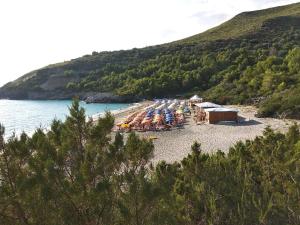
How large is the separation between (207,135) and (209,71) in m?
54.9

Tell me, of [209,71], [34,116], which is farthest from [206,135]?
[209,71]

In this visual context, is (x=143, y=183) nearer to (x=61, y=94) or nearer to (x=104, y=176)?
(x=104, y=176)

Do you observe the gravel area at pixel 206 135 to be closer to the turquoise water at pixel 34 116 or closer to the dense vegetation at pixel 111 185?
the turquoise water at pixel 34 116

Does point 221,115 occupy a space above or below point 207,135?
above

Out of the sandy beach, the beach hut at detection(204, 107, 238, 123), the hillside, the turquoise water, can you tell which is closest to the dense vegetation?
the sandy beach

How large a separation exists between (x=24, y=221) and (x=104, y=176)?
5.90ft

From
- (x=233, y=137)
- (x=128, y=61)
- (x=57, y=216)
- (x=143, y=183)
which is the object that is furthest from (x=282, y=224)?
(x=128, y=61)

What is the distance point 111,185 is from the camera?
322 inches

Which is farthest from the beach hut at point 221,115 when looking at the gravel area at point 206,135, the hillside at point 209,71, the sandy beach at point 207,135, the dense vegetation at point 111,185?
the dense vegetation at point 111,185

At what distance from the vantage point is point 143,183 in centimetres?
809

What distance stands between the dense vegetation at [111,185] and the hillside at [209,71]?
1254 inches

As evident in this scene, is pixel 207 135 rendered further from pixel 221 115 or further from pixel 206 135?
pixel 221 115

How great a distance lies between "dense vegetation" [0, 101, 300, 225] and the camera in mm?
7801

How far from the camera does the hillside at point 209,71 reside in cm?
6184
